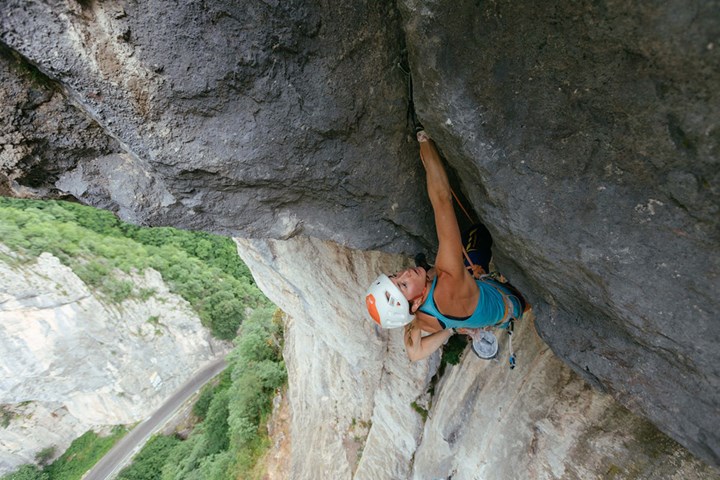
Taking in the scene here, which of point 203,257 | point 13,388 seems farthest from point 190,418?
point 203,257

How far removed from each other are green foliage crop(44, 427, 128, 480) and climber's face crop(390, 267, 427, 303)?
26680mm

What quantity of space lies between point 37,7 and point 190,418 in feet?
81.0

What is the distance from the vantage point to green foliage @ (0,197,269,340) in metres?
17.8

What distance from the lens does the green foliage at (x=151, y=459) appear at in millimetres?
19562

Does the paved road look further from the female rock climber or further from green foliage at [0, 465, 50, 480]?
Answer: the female rock climber

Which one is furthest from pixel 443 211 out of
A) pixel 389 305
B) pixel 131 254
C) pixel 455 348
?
pixel 131 254

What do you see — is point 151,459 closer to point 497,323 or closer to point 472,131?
point 497,323

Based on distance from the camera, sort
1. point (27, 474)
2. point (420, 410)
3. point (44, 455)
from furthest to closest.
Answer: point (44, 455) < point (27, 474) < point (420, 410)

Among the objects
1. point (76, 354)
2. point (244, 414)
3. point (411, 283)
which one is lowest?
point (76, 354)

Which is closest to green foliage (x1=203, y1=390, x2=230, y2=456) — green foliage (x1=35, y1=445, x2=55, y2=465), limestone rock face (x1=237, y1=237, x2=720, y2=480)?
limestone rock face (x1=237, y1=237, x2=720, y2=480)

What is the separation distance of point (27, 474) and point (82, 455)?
2453 mm

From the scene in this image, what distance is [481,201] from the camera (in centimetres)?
229

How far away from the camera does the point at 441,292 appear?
2.74m

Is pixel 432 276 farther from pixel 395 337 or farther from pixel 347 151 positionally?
pixel 395 337
